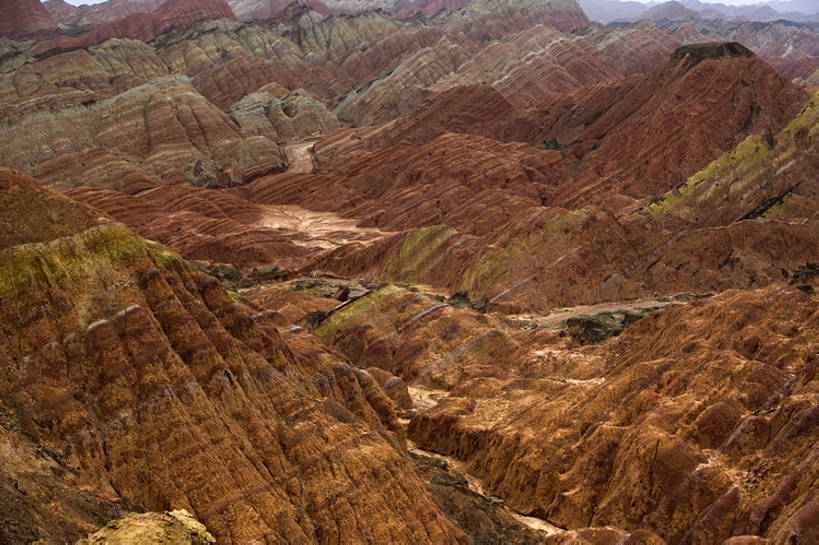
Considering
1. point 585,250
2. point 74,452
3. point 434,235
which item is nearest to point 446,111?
point 434,235

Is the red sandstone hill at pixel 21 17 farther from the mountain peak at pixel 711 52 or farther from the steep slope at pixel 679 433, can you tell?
the steep slope at pixel 679 433

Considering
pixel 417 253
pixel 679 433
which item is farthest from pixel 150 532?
pixel 417 253

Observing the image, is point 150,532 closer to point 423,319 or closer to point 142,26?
point 423,319

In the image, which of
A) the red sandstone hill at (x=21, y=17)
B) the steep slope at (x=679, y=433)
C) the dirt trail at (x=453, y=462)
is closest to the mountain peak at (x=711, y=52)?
the steep slope at (x=679, y=433)

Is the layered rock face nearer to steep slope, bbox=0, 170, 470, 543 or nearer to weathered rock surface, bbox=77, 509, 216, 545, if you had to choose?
steep slope, bbox=0, 170, 470, 543

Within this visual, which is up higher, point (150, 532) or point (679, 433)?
point (150, 532)

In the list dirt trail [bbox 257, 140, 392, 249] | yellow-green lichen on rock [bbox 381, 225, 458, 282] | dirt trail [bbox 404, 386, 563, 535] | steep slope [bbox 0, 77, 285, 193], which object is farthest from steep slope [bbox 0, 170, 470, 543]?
steep slope [bbox 0, 77, 285, 193]
